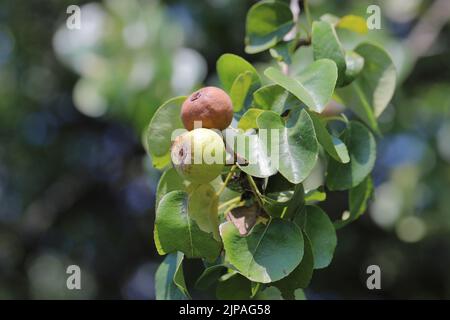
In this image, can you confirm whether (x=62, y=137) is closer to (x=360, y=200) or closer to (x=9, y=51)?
(x=9, y=51)

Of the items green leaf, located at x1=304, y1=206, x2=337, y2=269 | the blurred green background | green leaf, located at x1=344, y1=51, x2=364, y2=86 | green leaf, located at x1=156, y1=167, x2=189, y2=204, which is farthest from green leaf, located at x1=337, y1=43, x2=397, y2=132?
the blurred green background

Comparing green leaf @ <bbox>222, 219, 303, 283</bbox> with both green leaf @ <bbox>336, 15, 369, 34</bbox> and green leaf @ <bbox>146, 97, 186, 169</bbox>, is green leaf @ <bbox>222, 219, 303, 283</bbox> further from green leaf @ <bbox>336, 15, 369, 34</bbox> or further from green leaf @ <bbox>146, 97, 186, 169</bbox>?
green leaf @ <bbox>336, 15, 369, 34</bbox>

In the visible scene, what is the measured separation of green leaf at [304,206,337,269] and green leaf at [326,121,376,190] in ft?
0.24

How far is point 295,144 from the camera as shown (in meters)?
1.03

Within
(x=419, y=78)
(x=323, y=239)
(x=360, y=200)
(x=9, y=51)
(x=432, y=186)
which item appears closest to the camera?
(x=323, y=239)

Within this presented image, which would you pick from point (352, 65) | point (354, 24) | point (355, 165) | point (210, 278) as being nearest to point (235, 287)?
point (210, 278)

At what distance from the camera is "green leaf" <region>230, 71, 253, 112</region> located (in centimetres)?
117

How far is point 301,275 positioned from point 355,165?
0.22 m

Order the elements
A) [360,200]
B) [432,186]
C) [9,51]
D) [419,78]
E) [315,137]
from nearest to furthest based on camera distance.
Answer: [315,137] → [360,200] → [432,186] → [419,78] → [9,51]

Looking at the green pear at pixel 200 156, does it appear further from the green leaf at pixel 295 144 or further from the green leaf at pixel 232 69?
the green leaf at pixel 232 69

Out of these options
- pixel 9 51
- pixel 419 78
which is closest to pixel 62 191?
pixel 9 51

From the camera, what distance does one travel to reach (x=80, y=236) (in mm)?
4809

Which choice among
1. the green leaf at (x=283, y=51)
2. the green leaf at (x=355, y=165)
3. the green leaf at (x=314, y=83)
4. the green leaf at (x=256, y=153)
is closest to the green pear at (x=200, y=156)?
the green leaf at (x=256, y=153)

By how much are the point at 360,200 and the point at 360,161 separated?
0.08 meters
